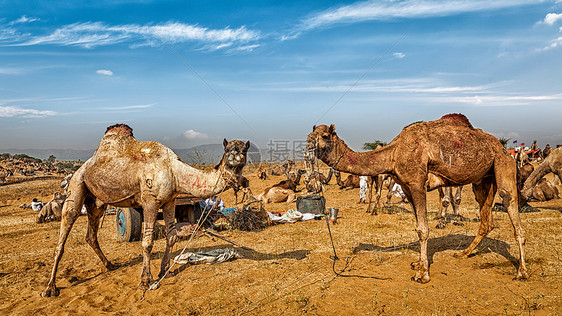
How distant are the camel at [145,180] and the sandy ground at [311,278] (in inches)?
25.7

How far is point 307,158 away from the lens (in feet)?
20.2

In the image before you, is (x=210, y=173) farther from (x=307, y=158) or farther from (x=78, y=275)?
(x=78, y=275)

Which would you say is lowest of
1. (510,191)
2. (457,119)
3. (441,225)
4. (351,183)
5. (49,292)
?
(351,183)

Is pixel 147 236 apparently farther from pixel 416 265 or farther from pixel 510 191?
pixel 510 191

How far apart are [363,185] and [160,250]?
1138 cm

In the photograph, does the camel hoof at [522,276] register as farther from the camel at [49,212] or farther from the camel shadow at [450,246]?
the camel at [49,212]

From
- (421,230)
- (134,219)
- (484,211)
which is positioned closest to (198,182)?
(421,230)

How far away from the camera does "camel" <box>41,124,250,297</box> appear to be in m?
5.86

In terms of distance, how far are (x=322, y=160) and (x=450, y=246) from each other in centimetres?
446

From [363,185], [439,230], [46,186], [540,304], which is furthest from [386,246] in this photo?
[46,186]

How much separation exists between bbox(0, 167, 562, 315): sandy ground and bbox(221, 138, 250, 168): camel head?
86.3 inches

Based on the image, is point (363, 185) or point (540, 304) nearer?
point (540, 304)

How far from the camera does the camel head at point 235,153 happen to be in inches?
231

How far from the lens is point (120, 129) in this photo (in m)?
6.62
